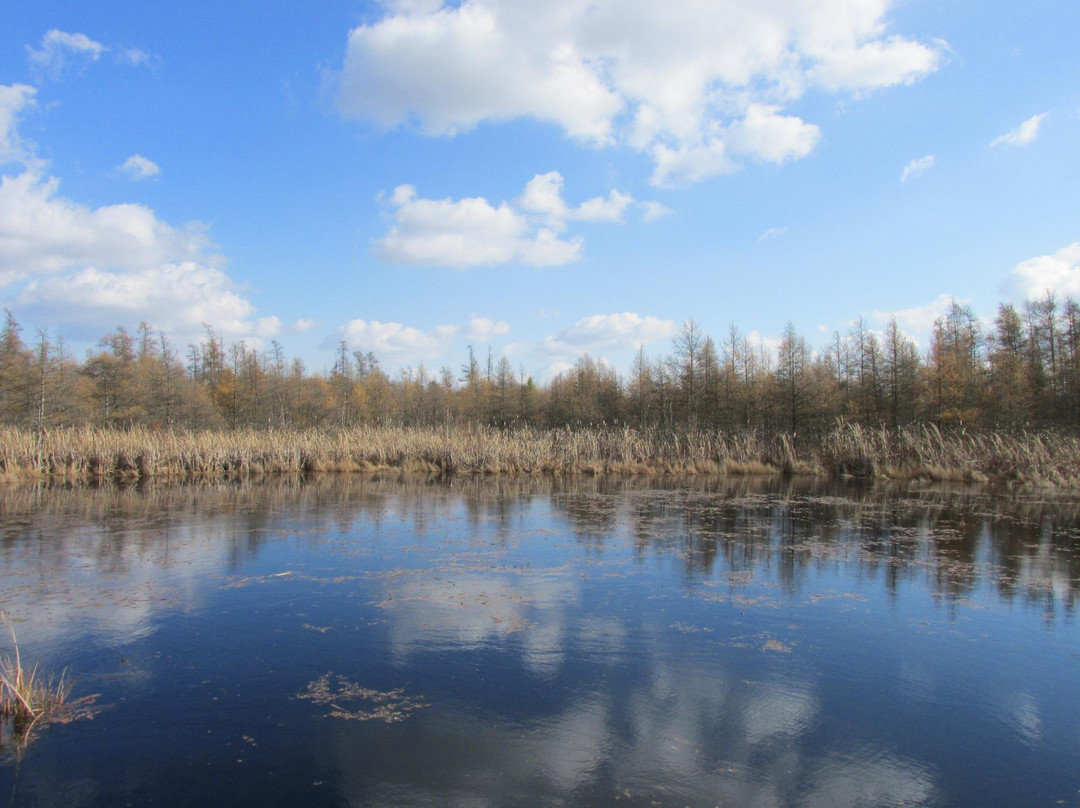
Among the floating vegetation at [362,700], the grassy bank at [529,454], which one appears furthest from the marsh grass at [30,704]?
the grassy bank at [529,454]

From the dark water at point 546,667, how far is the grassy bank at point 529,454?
9643 millimetres

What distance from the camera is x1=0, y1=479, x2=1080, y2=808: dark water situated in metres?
3.11

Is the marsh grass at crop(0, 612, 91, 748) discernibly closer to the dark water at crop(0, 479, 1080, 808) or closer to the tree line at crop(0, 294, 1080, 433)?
the dark water at crop(0, 479, 1080, 808)

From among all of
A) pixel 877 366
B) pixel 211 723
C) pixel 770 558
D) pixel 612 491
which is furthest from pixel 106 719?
pixel 877 366

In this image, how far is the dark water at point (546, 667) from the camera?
10.2ft

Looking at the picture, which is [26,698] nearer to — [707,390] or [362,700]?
[362,700]

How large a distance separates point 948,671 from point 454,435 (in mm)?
19073

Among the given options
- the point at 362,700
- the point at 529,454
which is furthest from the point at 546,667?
the point at 529,454

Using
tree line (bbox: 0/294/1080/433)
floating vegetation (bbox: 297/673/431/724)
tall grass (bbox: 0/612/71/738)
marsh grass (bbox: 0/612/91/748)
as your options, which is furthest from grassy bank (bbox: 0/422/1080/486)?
floating vegetation (bbox: 297/673/431/724)

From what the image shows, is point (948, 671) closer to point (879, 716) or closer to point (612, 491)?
point (879, 716)

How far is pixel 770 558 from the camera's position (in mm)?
8047

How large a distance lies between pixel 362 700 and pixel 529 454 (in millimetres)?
17482

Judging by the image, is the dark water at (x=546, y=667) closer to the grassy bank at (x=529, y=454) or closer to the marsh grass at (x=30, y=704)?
the marsh grass at (x=30, y=704)

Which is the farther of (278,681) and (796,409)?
(796,409)
